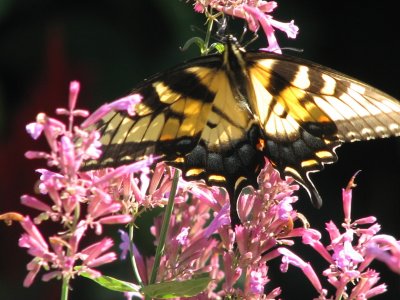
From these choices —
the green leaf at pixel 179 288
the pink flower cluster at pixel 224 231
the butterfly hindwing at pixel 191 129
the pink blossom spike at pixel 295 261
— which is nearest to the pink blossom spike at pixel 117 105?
the pink flower cluster at pixel 224 231

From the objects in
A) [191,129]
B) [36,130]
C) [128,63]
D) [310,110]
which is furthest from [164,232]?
[128,63]

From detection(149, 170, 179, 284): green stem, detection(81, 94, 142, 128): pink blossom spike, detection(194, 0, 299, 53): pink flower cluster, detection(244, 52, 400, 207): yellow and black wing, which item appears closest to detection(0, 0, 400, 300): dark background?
detection(244, 52, 400, 207): yellow and black wing

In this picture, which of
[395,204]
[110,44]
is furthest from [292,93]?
[395,204]

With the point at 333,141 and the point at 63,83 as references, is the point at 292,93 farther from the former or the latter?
the point at 63,83

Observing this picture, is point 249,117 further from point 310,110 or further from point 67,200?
point 67,200

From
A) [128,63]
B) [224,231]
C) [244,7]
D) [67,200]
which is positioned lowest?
[224,231]

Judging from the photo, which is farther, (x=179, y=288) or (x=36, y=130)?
(x=179, y=288)

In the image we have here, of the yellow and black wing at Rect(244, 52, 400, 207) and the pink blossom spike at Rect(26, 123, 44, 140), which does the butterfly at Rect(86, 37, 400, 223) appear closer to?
the yellow and black wing at Rect(244, 52, 400, 207)
